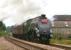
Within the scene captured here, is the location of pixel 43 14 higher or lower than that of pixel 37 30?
higher

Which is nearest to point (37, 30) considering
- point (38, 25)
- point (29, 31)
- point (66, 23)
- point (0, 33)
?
point (38, 25)

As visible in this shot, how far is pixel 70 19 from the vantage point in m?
70.1

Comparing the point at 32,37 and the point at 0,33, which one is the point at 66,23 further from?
the point at 32,37

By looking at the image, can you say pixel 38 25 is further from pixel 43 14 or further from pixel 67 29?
pixel 67 29

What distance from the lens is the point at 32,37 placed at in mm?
22703

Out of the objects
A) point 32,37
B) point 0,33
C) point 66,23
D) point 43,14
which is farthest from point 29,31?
point 66,23

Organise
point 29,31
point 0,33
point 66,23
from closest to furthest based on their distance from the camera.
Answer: point 29,31 → point 0,33 → point 66,23

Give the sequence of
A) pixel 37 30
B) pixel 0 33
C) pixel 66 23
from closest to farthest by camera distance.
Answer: pixel 37 30, pixel 0 33, pixel 66 23

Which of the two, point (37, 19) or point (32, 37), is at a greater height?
point (37, 19)

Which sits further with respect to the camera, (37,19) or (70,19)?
(70,19)

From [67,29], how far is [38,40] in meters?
43.0

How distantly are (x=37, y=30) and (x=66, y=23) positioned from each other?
47561 mm

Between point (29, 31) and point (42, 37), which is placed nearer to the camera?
point (42, 37)

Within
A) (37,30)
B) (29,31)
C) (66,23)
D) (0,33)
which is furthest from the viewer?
(66,23)
